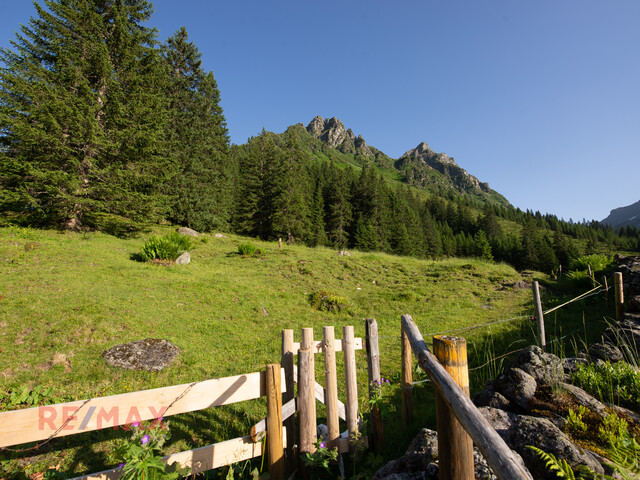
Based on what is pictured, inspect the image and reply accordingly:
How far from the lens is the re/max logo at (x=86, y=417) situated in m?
2.04

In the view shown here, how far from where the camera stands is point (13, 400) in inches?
166

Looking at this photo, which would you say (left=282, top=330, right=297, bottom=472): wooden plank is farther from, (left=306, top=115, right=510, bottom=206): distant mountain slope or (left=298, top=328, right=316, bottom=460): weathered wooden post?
(left=306, top=115, right=510, bottom=206): distant mountain slope

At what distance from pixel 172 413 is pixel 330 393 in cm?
174

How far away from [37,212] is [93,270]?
795 centimetres

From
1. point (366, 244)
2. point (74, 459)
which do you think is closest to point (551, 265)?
point (366, 244)

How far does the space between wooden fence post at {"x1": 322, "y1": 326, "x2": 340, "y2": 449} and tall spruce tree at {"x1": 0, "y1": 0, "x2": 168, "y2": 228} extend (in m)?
15.6

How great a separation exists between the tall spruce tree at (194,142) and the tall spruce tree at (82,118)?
5.03m

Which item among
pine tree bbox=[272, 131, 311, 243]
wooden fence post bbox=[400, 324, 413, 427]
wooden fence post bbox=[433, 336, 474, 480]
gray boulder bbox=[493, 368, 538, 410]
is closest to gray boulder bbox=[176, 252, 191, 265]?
wooden fence post bbox=[400, 324, 413, 427]

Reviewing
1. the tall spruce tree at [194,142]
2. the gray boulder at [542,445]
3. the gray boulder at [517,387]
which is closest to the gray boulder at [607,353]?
the gray boulder at [517,387]

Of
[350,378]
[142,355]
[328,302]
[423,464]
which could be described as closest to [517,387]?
[423,464]

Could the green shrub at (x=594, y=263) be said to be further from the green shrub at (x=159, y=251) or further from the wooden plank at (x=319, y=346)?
the green shrub at (x=159, y=251)

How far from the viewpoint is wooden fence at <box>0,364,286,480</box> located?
2010 millimetres

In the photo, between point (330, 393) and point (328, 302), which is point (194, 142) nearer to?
point (328, 302)

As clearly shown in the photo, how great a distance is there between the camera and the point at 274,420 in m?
2.80
